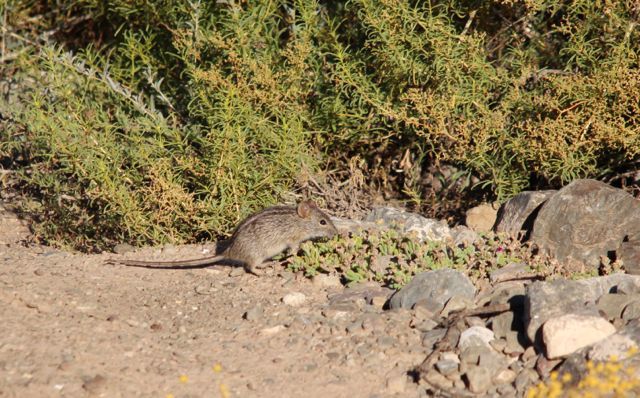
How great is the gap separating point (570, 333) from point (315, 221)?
2522 millimetres

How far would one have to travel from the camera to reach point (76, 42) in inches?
349

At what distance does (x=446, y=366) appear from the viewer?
4.76 meters

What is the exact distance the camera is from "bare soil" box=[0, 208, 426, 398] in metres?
4.62

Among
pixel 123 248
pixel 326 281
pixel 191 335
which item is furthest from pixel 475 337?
pixel 123 248

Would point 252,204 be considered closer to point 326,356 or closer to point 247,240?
point 247,240

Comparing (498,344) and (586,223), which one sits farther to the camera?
(586,223)

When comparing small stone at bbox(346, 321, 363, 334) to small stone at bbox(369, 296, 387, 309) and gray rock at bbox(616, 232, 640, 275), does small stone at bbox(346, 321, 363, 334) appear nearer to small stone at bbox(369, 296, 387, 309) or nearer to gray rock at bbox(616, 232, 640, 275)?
small stone at bbox(369, 296, 387, 309)

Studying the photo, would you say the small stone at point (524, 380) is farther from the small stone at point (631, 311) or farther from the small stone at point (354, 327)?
the small stone at point (354, 327)

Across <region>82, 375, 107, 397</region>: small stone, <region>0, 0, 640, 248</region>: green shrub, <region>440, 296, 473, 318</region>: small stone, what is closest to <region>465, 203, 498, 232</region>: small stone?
<region>0, 0, 640, 248</region>: green shrub

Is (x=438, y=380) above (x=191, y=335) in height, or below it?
above

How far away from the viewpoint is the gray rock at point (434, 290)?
547 cm

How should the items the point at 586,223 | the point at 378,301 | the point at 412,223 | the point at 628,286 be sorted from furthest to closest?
the point at 412,223, the point at 586,223, the point at 378,301, the point at 628,286

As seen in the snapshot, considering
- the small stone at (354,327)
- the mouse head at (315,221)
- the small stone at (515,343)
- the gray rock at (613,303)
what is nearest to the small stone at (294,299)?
the small stone at (354,327)

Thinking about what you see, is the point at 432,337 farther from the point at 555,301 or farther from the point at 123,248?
the point at 123,248
